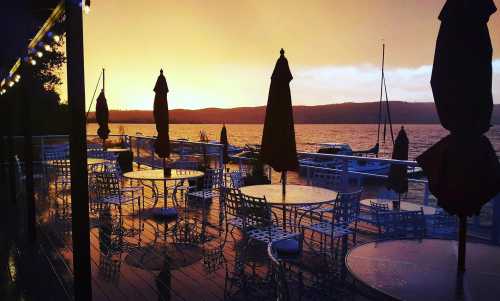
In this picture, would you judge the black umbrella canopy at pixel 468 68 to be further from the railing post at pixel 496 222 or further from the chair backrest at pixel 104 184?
the chair backrest at pixel 104 184

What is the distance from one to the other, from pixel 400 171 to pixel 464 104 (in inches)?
132

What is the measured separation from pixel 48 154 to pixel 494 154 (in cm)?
796

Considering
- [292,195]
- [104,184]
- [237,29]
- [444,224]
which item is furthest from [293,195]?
[237,29]

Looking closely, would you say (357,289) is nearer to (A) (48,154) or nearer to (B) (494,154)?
(B) (494,154)

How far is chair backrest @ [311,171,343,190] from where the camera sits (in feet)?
17.0

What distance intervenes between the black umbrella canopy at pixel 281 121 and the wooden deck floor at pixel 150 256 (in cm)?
108

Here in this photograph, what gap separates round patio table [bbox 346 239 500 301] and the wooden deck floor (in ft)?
3.42

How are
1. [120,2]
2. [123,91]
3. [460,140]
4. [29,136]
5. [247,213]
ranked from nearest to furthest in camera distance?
1. [460,140]
2. [247,213]
3. [29,136]
4. [120,2]
5. [123,91]

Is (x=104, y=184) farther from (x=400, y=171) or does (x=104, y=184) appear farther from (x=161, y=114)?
(x=400, y=171)

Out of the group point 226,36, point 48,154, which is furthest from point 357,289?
point 226,36

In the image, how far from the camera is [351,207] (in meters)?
3.93

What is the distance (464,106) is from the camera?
6.32 ft

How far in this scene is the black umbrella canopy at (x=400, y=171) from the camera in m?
5.09

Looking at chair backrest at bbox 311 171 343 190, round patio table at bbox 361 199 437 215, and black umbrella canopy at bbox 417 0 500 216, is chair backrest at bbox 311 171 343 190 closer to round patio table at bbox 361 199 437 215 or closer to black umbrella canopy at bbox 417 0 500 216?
round patio table at bbox 361 199 437 215
